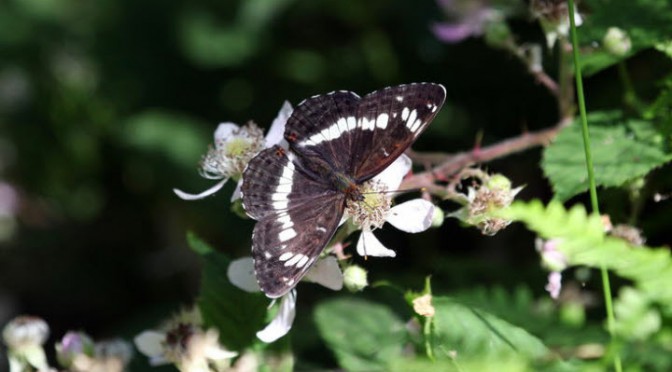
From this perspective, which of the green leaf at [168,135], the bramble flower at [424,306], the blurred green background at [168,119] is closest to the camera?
the bramble flower at [424,306]

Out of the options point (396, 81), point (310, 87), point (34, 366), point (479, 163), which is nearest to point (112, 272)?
point (310, 87)

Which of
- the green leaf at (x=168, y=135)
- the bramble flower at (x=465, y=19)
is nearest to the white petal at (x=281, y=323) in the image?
the bramble flower at (x=465, y=19)

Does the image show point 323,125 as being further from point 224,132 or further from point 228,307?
point 228,307

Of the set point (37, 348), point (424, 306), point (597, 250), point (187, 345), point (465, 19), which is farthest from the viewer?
point (465, 19)

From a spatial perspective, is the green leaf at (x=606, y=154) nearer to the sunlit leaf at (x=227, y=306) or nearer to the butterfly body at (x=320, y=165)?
the butterfly body at (x=320, y=165)

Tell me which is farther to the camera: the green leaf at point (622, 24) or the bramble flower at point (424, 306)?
the green leaf at point (622, 24)

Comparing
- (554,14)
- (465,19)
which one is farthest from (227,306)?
(465,19)

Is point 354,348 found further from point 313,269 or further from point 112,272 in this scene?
point 112,272
